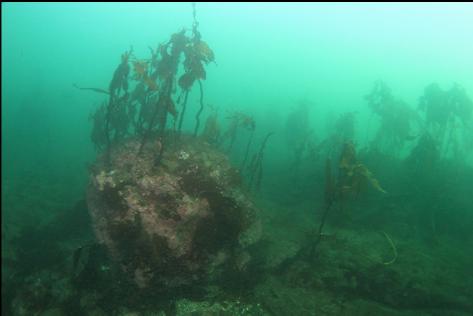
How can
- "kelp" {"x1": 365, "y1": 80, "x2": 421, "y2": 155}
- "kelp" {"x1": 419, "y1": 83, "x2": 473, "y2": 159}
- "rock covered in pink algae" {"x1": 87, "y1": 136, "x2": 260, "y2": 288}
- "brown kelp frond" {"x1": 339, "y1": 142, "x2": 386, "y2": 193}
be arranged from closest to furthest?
"rock covered in pink algae" {"x1": 87, "y1": 136, "x2": 260, "y2": 288}
"brown kelp frond" {"x1": 339, "y1": 142, "x2": 386, "y2": 193}
"kelp" {"x1": 419, "y1": 83, "x2": 473, "y2": 159}
"kelp" {"x1": 365, "y1": 80, "x2": 421, "y2": 155}

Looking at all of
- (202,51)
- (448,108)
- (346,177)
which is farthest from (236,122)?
(448,108)

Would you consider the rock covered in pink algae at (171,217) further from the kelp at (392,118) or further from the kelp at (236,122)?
the kelp at (392,118)

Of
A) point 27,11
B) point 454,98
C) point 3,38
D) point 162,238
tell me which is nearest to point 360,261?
point 162,238

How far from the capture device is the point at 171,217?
20.1 ft

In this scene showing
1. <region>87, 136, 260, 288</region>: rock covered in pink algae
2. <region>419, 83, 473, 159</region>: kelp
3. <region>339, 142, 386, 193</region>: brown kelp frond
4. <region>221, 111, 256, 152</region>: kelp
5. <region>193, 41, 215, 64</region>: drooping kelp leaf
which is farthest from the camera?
<region>419, 83, 473, 159</region>: kelp

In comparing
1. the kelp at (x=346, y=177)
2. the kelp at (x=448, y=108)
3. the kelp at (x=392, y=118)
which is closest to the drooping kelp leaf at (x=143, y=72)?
the kelp at (x=346, y=177)

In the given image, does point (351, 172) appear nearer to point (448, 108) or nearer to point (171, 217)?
point (171, 217)

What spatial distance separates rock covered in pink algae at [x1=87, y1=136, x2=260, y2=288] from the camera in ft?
19.2

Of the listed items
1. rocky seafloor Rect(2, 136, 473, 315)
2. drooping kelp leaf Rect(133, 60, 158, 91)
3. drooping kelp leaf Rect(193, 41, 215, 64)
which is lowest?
rocky seafloor Rect(2, 136, 473, 315)

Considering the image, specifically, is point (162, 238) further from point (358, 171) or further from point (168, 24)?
point (168, 24)

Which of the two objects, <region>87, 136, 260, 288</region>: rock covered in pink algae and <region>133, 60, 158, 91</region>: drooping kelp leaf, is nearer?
<region>87, 136, 260, 288</region>: rock covered in pink algae

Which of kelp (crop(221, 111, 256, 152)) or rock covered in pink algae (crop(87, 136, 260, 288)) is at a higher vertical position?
kelp (crop(221, 111, 256, 152))

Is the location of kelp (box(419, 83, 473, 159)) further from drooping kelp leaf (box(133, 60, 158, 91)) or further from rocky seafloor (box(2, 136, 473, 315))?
drooping kelp leaf (box(133, 60, 158, 91))

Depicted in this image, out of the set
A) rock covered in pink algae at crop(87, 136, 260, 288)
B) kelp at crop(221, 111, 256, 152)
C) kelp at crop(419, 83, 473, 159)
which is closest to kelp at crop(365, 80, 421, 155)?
kelp at crop(419, 83, 473, 159)
